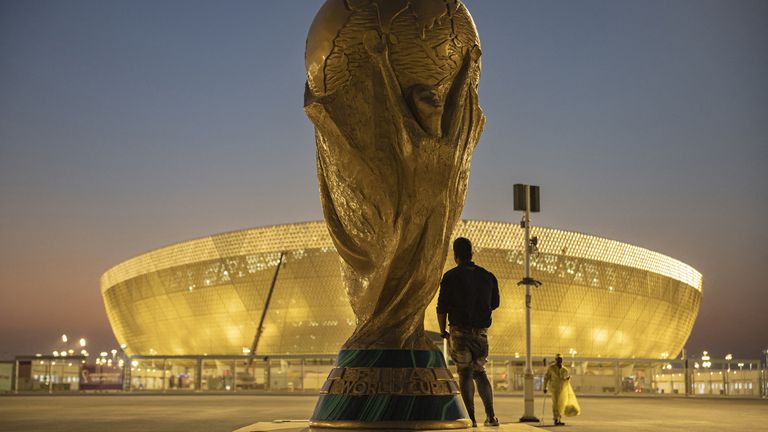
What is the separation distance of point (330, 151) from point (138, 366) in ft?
124

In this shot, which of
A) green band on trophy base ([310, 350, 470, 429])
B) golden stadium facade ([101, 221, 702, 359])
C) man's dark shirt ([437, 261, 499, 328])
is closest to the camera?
green band on trophy base ([310, 350, 470, 429])

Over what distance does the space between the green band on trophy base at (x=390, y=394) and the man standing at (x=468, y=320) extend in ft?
1.37

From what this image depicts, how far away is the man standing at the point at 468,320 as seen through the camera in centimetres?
675

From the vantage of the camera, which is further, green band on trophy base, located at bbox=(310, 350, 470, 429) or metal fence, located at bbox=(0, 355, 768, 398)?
metal fence, located at bbox=(0, 355, 768, 398)

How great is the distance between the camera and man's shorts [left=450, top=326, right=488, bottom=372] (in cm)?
675

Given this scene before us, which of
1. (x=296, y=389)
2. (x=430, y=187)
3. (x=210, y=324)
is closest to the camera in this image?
(x=430, y=187)

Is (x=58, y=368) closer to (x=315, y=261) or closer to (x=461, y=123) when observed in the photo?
(x=315, y=261)

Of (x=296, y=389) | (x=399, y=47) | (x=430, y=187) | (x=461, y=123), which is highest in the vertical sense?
(x=399, y=47)

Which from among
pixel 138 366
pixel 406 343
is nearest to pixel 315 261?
pixel 138 366

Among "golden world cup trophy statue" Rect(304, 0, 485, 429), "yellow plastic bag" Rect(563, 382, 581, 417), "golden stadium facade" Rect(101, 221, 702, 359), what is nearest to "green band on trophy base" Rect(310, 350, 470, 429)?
"golden world cup trophy statue" Rect(304, 0, 485, 429)

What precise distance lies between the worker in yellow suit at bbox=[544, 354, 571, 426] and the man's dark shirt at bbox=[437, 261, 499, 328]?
820 centimetres

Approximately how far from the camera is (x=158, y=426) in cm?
1270

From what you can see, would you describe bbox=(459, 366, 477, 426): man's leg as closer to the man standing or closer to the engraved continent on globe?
the man standing

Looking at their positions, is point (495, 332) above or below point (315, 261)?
below
